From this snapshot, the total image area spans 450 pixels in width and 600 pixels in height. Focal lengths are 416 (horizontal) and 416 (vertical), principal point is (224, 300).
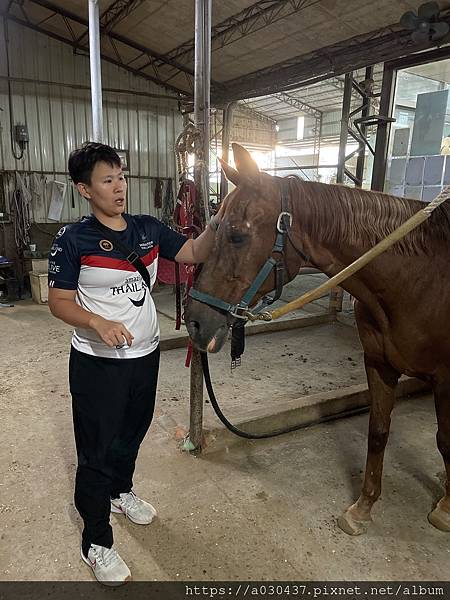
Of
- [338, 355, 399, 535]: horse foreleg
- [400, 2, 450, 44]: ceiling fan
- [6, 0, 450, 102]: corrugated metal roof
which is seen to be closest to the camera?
[338, 355, 399, 535]: horse foreleg

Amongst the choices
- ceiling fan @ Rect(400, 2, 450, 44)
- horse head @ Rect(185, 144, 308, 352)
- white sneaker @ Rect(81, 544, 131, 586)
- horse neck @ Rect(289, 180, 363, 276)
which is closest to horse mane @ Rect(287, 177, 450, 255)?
horse neck @ Rect(289, 180, 363, 276)

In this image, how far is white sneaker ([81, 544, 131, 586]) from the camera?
155 centimetres

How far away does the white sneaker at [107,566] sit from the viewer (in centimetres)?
155

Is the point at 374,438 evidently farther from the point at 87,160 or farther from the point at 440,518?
the point at 87,160

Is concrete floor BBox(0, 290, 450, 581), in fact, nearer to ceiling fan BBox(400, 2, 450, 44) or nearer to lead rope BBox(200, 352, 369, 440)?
lead rope BBox(200, 352, 369, 440)

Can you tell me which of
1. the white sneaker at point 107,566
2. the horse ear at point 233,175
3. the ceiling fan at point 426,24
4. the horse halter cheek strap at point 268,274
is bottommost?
the white sneaker at point 107,566

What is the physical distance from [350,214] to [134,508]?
1.56 meters

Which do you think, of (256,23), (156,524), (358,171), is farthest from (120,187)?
(358,171)

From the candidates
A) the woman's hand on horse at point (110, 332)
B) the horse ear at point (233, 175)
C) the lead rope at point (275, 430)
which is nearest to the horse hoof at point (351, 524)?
the lead rope at point (275, 430)

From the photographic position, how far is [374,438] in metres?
1.93

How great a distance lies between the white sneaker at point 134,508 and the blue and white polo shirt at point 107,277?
797mm

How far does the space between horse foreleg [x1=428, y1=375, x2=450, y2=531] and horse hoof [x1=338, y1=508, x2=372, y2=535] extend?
31 cm

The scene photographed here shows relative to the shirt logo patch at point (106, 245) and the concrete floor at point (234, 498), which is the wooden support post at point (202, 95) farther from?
the shirt logo patch at point (106, 245)

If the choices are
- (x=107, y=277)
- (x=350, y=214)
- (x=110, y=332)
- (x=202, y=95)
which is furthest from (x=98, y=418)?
(x=202, y=95)
